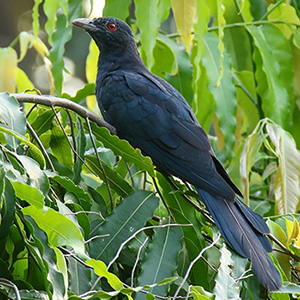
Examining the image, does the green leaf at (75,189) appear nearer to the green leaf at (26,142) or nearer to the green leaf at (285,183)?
the green leaf at (26,142)

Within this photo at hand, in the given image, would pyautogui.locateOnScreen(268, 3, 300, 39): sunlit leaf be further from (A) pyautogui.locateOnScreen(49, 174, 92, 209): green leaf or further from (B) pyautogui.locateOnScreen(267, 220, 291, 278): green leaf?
(A) pyautogui.locateOnScreen(49, 174, 92, 209): green leaf

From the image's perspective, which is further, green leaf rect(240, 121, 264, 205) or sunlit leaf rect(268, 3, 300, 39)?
sunlit leaf rect(268, 3, 300, 39)

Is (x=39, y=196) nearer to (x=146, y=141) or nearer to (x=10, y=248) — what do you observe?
(x=10, y=248)

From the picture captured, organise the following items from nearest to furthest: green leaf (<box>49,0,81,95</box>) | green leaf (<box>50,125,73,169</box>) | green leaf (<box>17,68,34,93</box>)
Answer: green leaf (<box>50,125,73,169</box>), green leaf (<box>49,0,81,95</box>), green leaf (<box>17,68,34,93</box>)

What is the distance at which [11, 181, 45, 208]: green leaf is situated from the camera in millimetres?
1597

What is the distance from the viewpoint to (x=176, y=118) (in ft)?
10.1

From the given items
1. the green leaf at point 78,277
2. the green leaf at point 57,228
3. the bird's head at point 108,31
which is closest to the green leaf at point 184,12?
the bird's head at point 108,31

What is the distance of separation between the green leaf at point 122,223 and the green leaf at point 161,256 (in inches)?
3.3

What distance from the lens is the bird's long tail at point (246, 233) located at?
7.00ft

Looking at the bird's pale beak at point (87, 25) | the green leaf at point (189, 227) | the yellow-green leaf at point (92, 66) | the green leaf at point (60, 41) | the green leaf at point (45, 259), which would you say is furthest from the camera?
the yellow-green leaf at point (92, 66)

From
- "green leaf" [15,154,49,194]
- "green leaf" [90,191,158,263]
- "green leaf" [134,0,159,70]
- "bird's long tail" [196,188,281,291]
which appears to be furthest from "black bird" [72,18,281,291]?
"green leaf" [15,154,49,194]

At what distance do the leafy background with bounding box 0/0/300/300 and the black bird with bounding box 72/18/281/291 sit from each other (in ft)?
0.23

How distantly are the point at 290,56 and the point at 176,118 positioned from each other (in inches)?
39.8

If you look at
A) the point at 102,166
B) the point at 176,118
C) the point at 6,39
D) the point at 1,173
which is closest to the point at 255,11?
the point at 176,118
